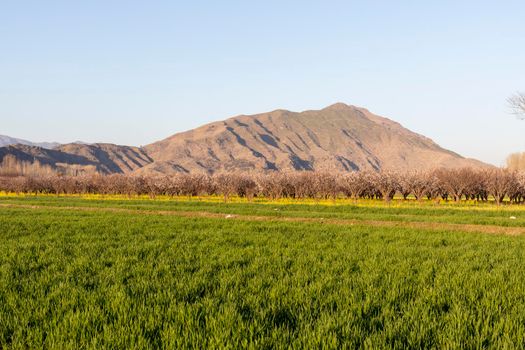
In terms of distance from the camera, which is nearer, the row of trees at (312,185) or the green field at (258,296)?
the green field at (258,296)

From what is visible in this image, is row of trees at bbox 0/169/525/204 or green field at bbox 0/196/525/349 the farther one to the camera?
row of trees at bbox 0/169/525/204

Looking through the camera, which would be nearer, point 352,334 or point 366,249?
point 352,334

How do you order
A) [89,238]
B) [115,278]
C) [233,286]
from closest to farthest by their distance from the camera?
1. [233,286]
2. [115,278]
3. [89,238]

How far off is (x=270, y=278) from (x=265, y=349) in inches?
170

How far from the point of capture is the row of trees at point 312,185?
7038 cm

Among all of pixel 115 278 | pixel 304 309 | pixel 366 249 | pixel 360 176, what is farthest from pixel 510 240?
pixel 360 176

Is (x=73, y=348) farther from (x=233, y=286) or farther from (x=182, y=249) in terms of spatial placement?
(x=182, y=249)

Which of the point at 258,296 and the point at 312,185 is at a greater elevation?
the point at 312,185

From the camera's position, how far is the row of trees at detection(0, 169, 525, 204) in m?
70.4

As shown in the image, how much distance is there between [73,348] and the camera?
5.49 metres

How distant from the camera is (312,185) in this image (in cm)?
8062

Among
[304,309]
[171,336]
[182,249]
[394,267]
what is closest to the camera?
[171,336]

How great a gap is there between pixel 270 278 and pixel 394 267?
3.83m

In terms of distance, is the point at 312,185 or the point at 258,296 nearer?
the point at 258,296
